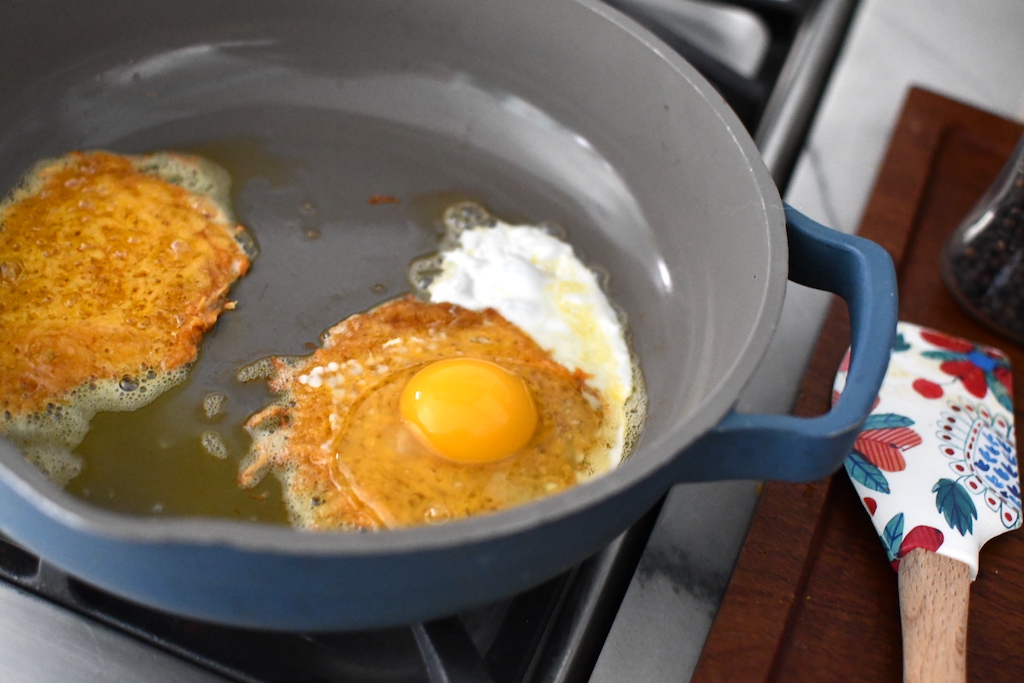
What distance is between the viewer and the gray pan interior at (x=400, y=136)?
108 centimetres

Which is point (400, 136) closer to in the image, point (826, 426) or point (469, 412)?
point (469, 412)

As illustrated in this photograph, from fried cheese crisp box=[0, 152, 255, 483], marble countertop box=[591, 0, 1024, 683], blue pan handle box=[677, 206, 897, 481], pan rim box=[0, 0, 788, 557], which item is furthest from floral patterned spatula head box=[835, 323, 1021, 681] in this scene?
fried cheese crisp box=[0, 152, 255, 483]

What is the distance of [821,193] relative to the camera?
139cm

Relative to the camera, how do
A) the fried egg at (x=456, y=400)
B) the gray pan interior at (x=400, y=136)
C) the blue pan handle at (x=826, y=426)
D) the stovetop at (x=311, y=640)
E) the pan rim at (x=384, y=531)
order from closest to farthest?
1. the pan rim at (x=384, y=531)
2. the blue pan handle at (x=826, y=426)
3. the stovetop at (x=311, y=640)
4. the fried egg at (x=456, y=400)
5. the gray pan interior at (x=400, y=136)

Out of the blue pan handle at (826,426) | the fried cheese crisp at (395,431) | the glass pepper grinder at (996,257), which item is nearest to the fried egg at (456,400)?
the fried cheese crisp at (395,431)

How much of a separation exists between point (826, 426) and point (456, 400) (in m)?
0.39

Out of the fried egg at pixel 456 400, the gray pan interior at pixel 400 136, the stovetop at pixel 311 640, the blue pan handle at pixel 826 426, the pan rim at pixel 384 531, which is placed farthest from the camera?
the gray pan interior at pixel 400 136

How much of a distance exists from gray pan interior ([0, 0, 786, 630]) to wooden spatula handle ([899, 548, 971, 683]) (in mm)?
289

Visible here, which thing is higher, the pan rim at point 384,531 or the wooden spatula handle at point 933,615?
the pan rim at point 384,531

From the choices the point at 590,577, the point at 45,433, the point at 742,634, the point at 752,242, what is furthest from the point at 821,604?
the point at 45,433

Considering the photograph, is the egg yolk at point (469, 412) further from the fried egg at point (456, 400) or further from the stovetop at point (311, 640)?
the stovetop at point (311, 640)

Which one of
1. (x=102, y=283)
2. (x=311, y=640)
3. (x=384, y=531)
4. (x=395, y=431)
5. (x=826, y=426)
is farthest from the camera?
(x=102, y=283)

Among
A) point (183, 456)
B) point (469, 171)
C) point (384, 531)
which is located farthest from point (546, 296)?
point (384, 531)

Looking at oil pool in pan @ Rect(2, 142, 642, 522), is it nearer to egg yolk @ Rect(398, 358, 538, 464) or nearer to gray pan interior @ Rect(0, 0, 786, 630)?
gray pan interior @ Rect(0, 0, 786, 630)
